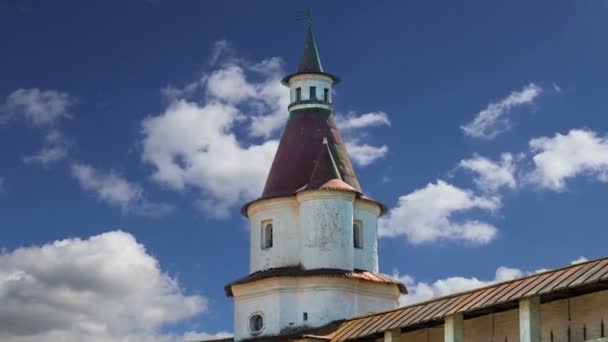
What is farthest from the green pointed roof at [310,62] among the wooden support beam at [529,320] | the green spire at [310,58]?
the wooden support beam at [529,320]

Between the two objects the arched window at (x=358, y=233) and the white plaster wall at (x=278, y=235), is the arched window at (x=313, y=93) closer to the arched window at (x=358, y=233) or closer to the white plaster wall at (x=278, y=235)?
the white plaster wall at (x=278, y=235)

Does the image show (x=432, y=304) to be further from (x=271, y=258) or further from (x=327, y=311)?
(x=271, y=258)

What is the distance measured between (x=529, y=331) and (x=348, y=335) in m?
8.18

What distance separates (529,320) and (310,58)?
18.5m

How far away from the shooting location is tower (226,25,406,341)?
4138 cm

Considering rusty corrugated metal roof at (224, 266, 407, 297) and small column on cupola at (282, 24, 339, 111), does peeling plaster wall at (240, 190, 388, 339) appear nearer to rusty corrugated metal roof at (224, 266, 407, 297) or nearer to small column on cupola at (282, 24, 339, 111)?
rusty corrugated metal roof at (224, 266, 407, 297)

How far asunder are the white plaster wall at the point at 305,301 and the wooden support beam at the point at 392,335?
5830mm

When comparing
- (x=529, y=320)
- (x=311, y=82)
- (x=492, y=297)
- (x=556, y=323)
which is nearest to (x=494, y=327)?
(x=492, y=297)

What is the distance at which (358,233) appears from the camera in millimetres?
43781

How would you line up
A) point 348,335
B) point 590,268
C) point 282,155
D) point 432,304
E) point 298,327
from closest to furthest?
Result: 1. point 590,268
2. point 432,304
3. point 348,335
4. point 298,327
5. point 282,155

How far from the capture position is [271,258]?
43125 mm

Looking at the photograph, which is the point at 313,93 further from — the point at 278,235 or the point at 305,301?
the point at 305,301

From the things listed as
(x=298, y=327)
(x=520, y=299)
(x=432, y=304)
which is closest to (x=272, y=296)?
(x=298, y=327)

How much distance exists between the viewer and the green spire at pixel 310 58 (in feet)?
150
